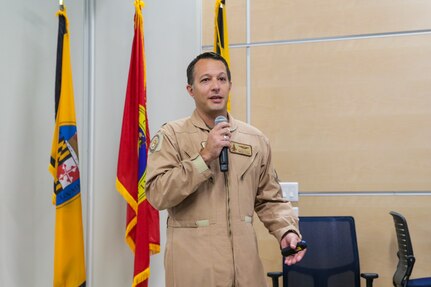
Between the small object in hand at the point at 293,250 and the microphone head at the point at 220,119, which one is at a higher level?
the microphone head at the point at 220,119

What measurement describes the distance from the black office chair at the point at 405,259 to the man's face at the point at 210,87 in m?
1.54

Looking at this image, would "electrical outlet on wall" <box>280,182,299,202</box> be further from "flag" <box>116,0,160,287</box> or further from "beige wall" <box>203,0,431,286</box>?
"flag" <box>116,0,160,287</box>

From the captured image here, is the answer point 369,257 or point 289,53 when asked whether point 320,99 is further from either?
point 369,257

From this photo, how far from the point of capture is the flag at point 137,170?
2.85 metres

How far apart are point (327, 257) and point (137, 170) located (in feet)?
4.31

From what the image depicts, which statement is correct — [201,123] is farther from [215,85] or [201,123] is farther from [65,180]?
[65,180]

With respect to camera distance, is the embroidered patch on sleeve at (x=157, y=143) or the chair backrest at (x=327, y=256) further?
the chair backrest at (x=327, y=256)

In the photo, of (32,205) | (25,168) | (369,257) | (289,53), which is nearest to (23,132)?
(25,168)

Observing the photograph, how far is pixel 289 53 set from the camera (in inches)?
130

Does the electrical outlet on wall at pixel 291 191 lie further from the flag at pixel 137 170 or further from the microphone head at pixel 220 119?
the microphone head at pixel 220 119

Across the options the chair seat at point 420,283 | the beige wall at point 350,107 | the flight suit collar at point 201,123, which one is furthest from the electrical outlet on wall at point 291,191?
the flight suit collar at point 201,123

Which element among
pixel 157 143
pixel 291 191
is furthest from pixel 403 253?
pixel 157 143

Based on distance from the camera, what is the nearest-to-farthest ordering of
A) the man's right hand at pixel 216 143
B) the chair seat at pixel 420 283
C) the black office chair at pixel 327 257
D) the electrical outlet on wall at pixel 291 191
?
the man's right hand at pixel 216 143 → the chair seat at pixel 420 283 → the black office chair at pixel 327 257 → the electrical outlet on wall at pixel 291 191

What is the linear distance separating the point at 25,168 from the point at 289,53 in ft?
6.31
